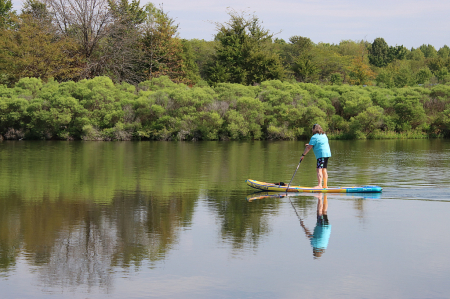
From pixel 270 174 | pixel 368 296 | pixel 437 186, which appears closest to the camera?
pixel 368 296

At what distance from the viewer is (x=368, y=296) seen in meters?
6.85

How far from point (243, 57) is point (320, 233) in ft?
188

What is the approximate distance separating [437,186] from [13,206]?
472 inches

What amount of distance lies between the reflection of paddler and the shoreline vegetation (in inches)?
1354

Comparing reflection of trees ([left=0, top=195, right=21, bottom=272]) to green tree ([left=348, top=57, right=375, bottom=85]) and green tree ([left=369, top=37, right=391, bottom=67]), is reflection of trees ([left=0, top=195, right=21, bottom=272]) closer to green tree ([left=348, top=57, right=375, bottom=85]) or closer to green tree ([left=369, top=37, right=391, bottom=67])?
green tree ([left=348, top=57, right=375, bottom=85])

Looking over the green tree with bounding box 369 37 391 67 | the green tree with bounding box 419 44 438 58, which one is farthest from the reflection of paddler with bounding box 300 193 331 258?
the green tree with bounding box 419 44 438 58

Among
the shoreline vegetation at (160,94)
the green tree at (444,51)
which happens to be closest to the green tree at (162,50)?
A: the shoreline vegetation at (160,94)

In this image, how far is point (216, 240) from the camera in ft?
31.7

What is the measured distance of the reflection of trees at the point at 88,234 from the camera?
804cm

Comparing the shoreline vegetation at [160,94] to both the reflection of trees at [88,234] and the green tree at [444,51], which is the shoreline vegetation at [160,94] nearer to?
the reflection of trees at [88,234]

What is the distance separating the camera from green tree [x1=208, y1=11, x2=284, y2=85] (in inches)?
2458

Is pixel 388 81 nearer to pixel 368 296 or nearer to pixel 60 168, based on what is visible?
pixel 60 168

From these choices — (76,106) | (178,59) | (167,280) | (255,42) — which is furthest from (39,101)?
(167,280)

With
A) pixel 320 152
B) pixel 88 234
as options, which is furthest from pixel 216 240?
pixel 320 152
